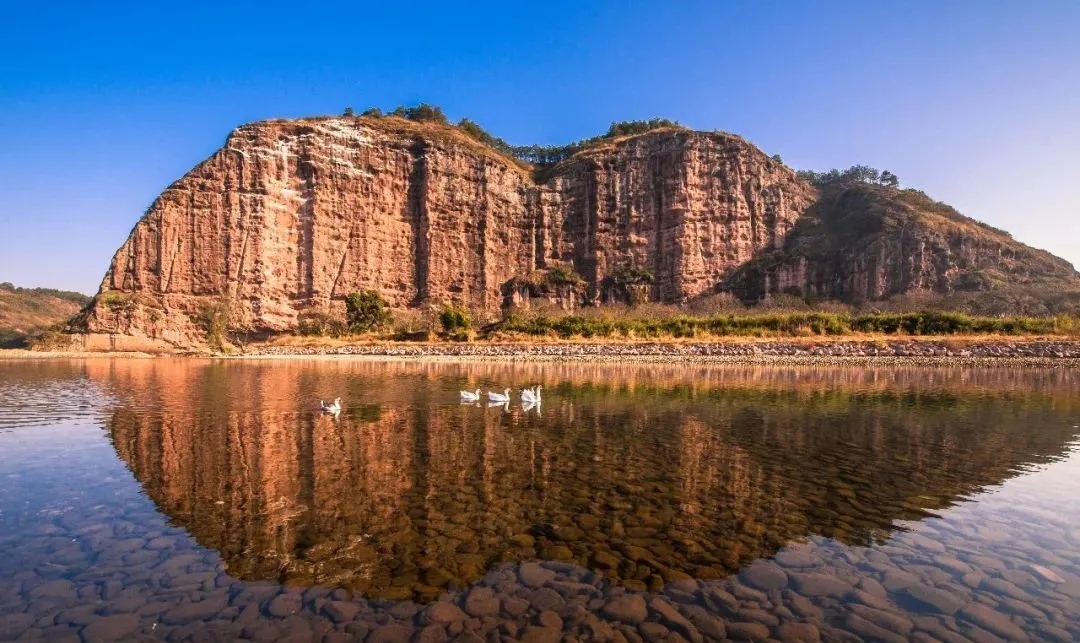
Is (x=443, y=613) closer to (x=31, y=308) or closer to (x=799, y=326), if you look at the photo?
(x=799, y=326)

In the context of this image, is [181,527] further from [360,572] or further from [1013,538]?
[1013,538]

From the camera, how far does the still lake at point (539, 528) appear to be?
5.17 metres

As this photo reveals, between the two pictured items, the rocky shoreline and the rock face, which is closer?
the rocky shoreline

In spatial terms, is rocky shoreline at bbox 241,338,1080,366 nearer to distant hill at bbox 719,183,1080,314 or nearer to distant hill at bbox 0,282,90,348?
distant hill at bbox 719,183,1080,314

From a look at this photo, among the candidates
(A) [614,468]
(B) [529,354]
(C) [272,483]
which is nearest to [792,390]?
(A) [614,468]

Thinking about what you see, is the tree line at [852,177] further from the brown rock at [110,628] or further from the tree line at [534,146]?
the brown rock at [110,628]

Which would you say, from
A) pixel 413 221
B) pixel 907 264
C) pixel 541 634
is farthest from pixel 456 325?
pixel 907 264

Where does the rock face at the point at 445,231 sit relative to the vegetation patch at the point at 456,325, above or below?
above

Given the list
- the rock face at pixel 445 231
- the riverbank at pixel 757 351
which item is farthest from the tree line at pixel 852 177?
the riverbank at pixel 757 351

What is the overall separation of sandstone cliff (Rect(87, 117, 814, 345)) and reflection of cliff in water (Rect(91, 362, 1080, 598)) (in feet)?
214

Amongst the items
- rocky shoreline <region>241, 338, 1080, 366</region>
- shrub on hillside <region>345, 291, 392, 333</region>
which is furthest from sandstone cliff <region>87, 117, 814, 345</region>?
rocky shoreline <region>241, 338, 1080, 366</region>

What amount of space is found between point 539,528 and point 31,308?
515 ft

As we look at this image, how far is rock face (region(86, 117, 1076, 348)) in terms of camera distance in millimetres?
76438

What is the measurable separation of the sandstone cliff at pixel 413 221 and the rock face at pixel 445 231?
0.20 meters
